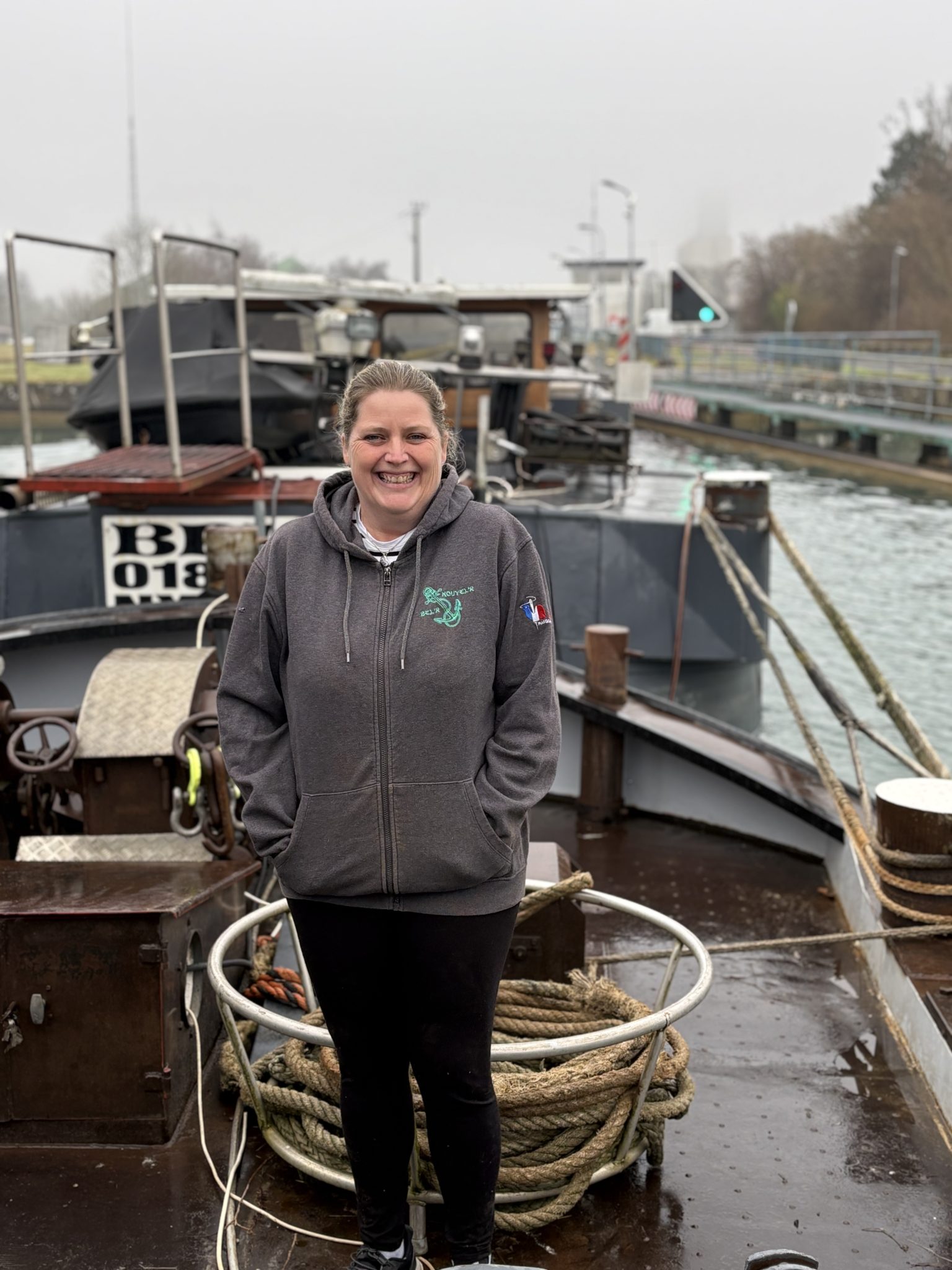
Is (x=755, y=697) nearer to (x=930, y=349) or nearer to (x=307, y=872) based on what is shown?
(x=307, y=872)

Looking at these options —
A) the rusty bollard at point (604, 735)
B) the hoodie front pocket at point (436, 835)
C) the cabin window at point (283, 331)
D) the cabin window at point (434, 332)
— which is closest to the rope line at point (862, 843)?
the rusty bollard at point (604, 735)

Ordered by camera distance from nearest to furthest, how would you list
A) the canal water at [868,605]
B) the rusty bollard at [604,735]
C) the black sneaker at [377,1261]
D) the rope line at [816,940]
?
the black sneaker at [377,1261], the rope line at [816,940], the rusty bollard at [604,735], the canal water at [868,605]

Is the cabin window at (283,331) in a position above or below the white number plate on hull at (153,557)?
above

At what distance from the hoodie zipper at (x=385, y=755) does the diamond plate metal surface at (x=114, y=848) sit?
5.76 feet

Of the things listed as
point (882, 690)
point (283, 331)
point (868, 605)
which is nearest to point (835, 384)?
point (868, 605)

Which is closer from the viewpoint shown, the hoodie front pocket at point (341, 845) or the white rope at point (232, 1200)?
the hoodie front pocket at point (341, 845)

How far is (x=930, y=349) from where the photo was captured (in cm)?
3666

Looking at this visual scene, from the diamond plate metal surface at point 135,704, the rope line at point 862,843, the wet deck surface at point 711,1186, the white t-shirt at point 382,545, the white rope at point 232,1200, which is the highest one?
the white t-shirt at point 382,545

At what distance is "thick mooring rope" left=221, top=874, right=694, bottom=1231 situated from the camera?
271 centimetres

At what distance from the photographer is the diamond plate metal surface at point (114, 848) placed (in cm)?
375

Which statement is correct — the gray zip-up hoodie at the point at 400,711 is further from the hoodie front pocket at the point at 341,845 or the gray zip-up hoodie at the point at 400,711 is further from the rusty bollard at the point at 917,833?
the rusty bollard at the point at 917,833

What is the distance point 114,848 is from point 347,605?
1.95 m

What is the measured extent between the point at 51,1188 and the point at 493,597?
1.70 metres

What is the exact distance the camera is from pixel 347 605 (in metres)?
2.19
